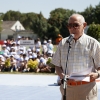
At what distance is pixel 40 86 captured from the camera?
12.1 metres

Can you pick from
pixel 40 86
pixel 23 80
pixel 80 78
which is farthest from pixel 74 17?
pixel 23 80

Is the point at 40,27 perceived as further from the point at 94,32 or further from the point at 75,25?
the point at 75,25

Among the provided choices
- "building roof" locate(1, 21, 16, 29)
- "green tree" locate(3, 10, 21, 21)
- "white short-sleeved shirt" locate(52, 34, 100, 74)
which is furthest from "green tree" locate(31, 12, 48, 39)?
"white short-sleeved shirt" locate(52, 34, 100, 74)

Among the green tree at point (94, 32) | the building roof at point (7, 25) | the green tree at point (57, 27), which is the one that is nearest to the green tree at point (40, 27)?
the green tree at point (57, 27)

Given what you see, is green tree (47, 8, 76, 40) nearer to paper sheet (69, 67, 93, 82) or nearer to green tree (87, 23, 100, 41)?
green tree (87, 23, 100, 41)

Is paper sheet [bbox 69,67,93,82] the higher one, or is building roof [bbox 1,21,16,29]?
building roof [bbox 1,21,16,29]

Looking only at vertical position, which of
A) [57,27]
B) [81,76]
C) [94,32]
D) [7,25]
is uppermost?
[7,25]

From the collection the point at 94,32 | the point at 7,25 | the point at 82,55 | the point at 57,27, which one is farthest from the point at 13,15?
the point at 82,55

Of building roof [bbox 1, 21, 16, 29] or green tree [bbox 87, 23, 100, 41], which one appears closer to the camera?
green tree [bbox 87, 23, 100, 41]

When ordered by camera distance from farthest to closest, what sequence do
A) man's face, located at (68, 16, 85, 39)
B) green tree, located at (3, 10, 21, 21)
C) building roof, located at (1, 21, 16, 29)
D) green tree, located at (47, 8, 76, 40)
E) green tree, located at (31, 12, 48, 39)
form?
green tree, located at (3, 10, 21, 21), building roof, located at (1, 21, 16, 29), green tree, located at (31, 12, 48, 39), green tree, located at (47, 8, 76, 40), man's face, located at (68, 16, 85, 39)

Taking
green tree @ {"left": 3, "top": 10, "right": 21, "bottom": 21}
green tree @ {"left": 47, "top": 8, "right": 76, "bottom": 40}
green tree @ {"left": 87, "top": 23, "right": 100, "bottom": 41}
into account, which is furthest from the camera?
green tree @ {"left": 3, "top": 10, "right": 21, "bottom": 21}

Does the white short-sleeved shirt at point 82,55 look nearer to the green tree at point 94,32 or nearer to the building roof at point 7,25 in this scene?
the green tree at point 94,32

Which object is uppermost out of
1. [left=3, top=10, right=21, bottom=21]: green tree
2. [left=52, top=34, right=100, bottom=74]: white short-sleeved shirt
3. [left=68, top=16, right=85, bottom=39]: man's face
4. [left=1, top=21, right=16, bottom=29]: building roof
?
[left=3, top=10, right=21, bottom=21]: green tree

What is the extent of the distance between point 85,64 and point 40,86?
7.67 m
